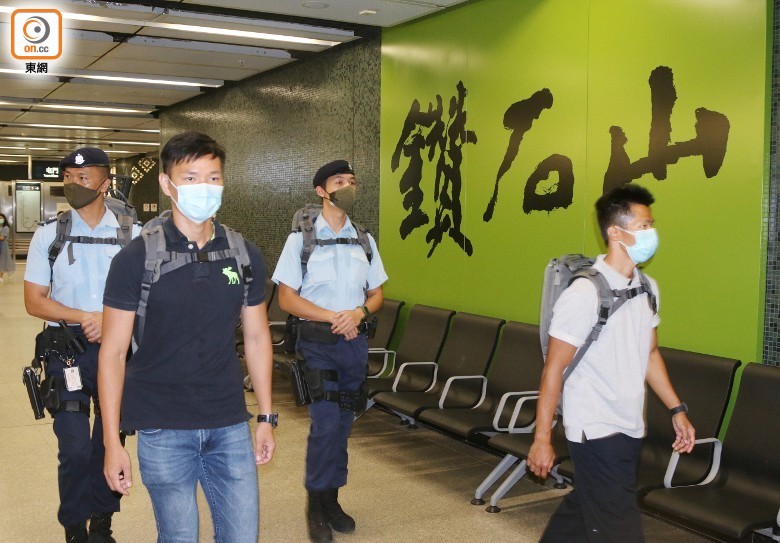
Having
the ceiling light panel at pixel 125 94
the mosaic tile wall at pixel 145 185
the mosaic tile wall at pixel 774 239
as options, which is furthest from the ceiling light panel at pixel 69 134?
the mosaic tile wall at pixel 774 239

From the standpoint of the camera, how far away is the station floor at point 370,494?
4.27 meters

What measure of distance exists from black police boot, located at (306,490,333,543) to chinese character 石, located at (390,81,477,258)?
2572 millimetres

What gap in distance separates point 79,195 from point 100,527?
148 cm

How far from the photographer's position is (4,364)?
359 inches

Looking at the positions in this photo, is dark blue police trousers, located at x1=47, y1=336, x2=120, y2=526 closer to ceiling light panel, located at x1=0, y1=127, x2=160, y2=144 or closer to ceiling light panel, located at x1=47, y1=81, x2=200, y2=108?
ceiling light panel, located at x1=47, y1=81, x2=200, y2=108

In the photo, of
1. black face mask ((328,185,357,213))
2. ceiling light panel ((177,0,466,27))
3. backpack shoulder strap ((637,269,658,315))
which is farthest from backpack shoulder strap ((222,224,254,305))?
ceiling light panel ((177,0,466,27))

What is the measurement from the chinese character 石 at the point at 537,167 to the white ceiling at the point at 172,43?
3.70ft

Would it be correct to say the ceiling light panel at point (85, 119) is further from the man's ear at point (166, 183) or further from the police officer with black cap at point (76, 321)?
the man's ear at point (166, 183)

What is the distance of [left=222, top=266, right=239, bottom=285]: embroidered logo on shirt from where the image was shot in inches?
98.7

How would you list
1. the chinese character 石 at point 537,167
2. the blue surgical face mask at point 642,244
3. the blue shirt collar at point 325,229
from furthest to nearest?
the chinese character 石 at point 537,167 → the blue shirt collar at point 325,229 → the blue surgical face mask at point 642,244

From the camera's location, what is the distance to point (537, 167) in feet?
18.4

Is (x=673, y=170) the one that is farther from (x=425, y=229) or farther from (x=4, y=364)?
(x=4, y=364)

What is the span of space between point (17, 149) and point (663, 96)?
70.7 ft

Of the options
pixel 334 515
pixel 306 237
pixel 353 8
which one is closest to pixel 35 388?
pixel 306 237
